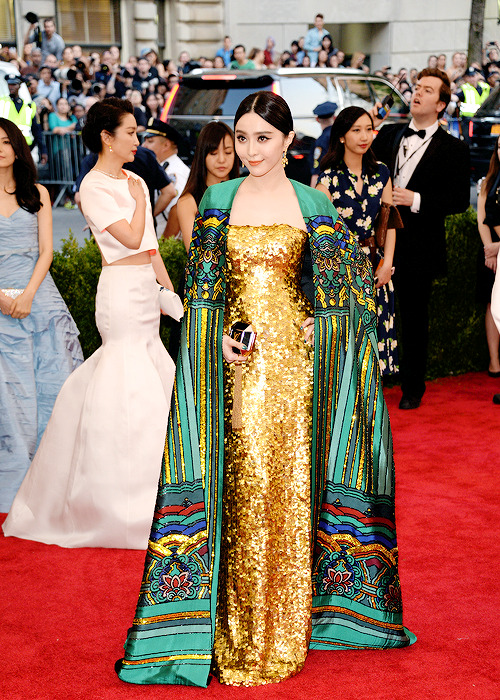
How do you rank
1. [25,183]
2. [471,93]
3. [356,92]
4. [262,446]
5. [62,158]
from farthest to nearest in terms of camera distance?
[471,93] → [62,158] → [356,92] → [25,183] → [262,446]

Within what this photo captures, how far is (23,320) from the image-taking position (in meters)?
Answer: 5.49

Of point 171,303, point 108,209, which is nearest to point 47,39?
point 108,209

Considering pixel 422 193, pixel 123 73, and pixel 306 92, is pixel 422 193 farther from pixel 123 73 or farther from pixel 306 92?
pixel 123 73

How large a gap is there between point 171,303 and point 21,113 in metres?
10.3

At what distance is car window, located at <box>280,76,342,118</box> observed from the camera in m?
13.0

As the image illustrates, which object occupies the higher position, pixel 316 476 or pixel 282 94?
pixel 282 94

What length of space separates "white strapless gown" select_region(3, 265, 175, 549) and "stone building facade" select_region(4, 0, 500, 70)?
21540 millimetres

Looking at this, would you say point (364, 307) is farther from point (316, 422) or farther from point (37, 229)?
point (37, 229)

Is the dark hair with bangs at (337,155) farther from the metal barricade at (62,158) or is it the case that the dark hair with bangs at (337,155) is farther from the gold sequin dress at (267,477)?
the metal barricade at (62,158)

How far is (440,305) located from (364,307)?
430 cm

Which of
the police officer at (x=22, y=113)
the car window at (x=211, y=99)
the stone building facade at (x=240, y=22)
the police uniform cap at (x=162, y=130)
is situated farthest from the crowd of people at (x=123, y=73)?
the police uniform cap at (x=162, y=130)

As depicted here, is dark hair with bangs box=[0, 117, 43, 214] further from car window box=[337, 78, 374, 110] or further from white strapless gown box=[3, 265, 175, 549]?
car window box=[337, 78, 374, 110]

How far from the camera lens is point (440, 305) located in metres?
7.83

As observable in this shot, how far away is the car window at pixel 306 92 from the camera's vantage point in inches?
512
